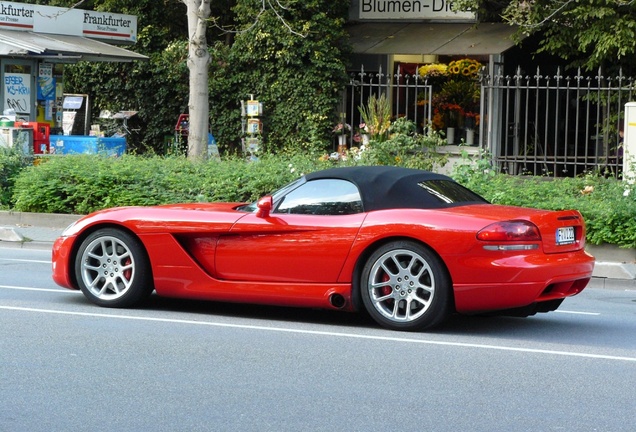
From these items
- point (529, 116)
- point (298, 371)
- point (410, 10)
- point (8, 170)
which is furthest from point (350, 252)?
point (410, 10)

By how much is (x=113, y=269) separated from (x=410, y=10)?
18.1 m

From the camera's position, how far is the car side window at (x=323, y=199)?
8836 millimetres

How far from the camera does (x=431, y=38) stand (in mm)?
25484

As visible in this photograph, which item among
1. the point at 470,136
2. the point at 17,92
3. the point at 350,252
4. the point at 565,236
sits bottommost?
the point at 350,252

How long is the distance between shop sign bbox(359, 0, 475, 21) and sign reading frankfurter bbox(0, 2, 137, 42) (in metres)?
5.73

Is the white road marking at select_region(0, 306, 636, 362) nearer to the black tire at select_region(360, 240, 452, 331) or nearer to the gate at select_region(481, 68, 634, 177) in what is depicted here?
the black tire at select_region(360, 240, 452, 331)

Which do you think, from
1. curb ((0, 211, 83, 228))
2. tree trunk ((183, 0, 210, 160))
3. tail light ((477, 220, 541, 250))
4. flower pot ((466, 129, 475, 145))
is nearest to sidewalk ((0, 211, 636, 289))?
curb ((0, 211, 83, 228))

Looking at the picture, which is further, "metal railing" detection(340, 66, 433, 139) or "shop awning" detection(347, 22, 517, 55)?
"metal railing" detection(340, 66, 433, 139)

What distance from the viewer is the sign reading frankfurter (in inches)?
988

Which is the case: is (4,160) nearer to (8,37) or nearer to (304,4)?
(8,37)

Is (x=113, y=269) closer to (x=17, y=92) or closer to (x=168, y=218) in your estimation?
(x=168, y=218)

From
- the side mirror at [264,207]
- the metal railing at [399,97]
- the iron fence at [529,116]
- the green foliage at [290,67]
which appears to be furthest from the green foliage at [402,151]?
the side mirror at [264,207]

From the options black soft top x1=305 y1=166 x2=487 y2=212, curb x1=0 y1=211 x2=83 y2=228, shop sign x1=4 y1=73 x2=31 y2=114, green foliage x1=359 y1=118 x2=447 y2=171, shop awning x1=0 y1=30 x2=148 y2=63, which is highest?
shop awning x1=0 y1=30 x2=148 y2=63

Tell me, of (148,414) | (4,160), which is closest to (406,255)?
(148,414)
